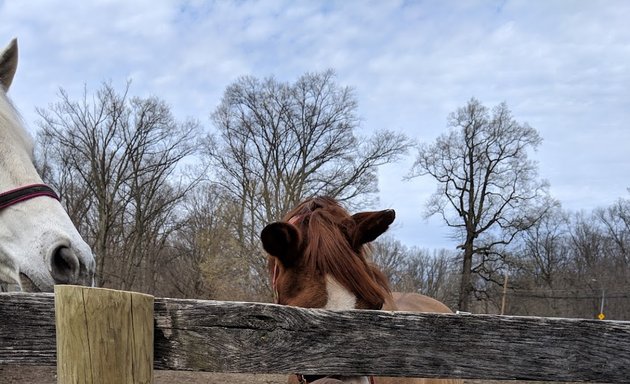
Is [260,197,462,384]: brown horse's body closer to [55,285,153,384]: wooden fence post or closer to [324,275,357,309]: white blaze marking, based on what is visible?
[324,275,357,309]: white blaze marking

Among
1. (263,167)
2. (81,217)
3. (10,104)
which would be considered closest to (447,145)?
(263,167)

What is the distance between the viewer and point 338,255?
2.31 metres

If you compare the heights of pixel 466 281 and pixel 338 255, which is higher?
pixel 338 255

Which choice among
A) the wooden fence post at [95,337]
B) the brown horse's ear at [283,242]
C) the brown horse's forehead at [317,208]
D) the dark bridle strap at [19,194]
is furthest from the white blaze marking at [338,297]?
the dark bridle strap at [19,194]

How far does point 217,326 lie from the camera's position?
4.99 feet

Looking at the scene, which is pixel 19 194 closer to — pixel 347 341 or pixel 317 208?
pixel 317 208

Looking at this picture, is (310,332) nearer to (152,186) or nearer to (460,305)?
(152,186)

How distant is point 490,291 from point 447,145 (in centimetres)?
938

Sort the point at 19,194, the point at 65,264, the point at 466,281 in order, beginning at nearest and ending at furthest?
the point at 65,264 → the point at 19,194 → the point at 466,281

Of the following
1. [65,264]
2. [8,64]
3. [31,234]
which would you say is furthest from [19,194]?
[8,64]

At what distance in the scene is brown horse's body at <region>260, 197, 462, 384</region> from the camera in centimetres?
221

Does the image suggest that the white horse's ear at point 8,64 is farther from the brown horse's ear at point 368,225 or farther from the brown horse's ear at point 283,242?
the brown horse's ear at point 368,225

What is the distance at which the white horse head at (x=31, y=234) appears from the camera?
7.84ft

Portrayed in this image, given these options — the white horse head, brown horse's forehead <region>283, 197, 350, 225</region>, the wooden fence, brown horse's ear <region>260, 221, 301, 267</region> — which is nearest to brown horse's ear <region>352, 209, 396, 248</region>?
brown horse's forehead <region>283, 197, 350, 225</region>
